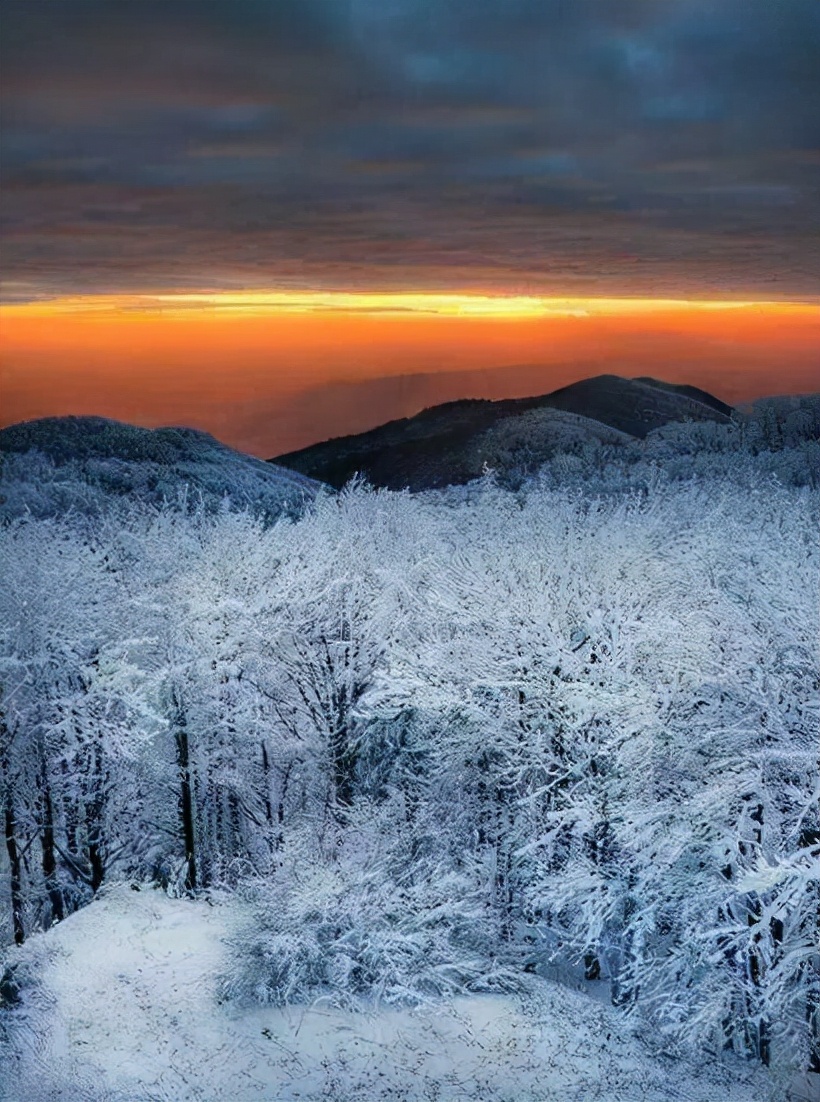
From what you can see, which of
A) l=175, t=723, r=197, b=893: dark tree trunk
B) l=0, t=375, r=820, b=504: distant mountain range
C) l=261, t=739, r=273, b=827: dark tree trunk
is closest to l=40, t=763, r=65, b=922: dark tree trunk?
l=175, t=723, r=197, b=893: dark tree trunk

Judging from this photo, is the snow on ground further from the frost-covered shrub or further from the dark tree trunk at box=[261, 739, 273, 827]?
the dark tree trunk at box=[261, 739, 273, 827]

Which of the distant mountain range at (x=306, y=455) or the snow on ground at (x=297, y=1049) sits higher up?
the distant mountain range at (x=306, y=455)

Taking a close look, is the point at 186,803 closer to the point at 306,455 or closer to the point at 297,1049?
the point at 297,1049

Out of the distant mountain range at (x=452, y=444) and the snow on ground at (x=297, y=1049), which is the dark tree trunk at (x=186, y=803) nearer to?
the snow on ground at (x=297, y=1049)

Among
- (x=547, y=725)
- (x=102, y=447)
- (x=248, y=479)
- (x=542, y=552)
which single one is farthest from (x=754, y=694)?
(x=102, y=447)

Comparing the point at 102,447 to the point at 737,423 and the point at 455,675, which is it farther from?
the point at 455,675

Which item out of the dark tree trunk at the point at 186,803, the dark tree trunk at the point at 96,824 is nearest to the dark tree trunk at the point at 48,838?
the dark tree trunk at the point at 96,824
